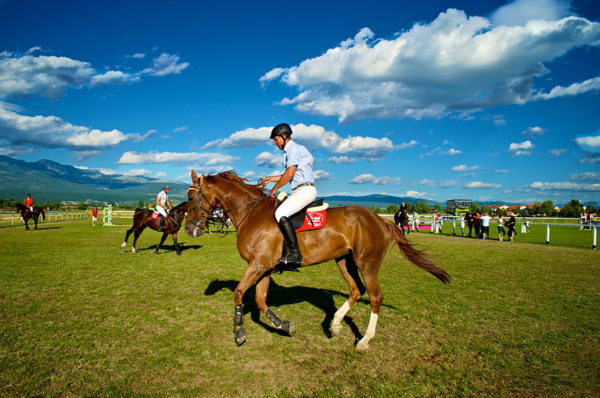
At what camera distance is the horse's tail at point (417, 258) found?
6.11 metres

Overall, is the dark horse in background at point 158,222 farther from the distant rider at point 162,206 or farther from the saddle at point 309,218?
the saddle at point 309,218

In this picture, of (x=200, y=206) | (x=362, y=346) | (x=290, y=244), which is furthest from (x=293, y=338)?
(x=200, y=206)

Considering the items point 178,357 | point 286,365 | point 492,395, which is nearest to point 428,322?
point 492,395

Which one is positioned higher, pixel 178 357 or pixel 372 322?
pixel 372 322

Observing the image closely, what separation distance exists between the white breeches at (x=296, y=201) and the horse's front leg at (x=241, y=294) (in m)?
0.97

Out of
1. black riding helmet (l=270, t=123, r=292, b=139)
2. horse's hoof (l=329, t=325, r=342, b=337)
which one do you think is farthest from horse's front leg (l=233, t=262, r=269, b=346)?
black riding helmet (l=270, t=123, r=292, b=139)

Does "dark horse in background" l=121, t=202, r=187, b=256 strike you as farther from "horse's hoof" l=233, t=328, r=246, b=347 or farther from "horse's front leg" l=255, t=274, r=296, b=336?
"horse's hoof" l=233, t=328, r=246, b=347

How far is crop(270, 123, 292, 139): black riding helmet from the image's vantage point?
5820 mm

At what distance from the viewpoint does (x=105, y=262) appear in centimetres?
1197

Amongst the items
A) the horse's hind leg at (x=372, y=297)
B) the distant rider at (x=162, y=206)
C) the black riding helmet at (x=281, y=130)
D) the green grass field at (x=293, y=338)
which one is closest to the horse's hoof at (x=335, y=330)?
the green grass field at (x=293, y=338)

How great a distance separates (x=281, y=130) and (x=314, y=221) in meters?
1.88

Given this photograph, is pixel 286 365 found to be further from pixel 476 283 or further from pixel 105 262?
pixel 105 262

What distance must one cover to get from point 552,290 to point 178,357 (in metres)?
9.89

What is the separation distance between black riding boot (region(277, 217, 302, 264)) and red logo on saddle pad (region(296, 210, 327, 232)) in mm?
249
